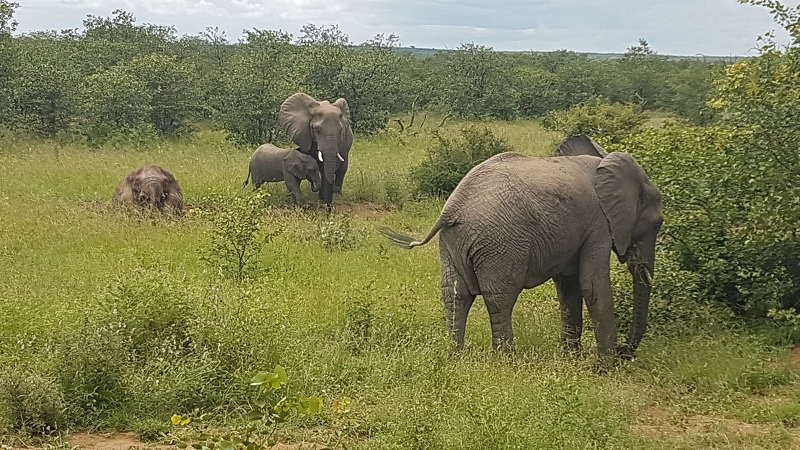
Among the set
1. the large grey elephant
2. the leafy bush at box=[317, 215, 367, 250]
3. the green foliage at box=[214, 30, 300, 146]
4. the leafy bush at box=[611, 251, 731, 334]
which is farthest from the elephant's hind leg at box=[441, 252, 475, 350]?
the green foliage at box=[214, 30, 300, 146]

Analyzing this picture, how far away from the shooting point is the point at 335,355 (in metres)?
6.55

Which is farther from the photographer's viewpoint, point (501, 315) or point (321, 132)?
point (321, 132)

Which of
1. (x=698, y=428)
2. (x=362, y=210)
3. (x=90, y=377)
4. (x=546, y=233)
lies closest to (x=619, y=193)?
(x=546, y=233)

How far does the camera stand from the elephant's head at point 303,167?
14148 millimetres

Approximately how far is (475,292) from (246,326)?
1917 millimetres

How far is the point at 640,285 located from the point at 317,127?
8.36 meters

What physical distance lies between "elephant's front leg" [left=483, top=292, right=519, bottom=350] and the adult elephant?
763cm

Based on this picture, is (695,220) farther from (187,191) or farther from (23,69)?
(23,69)

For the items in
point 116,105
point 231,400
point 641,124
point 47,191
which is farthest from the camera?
point 116,105

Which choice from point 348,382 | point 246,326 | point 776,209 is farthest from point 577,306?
point 246,326

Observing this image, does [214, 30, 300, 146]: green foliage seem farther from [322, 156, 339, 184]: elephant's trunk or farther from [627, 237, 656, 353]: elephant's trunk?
[627, 237, 656, 353]: elephant's trunk

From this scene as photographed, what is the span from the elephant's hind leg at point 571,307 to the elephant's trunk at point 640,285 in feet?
1.50

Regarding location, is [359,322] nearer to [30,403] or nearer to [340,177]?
[30,403]

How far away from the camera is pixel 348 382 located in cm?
617
